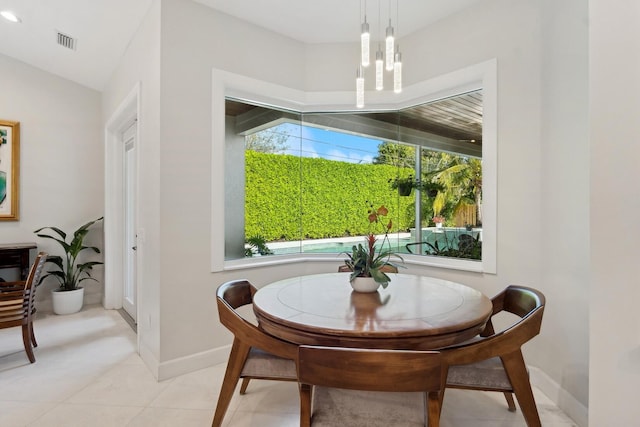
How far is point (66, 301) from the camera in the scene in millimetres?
4090

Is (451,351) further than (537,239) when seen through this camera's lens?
No

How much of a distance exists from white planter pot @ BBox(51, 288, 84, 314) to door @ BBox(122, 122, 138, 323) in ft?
1.82

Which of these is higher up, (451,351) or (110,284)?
(451,351)

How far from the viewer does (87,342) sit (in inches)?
127

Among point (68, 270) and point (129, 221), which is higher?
point (129, 221)

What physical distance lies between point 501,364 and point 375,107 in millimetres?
2562

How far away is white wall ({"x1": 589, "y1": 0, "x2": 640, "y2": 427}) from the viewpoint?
1134 mm

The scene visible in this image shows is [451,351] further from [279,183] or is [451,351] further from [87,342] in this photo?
[87,342]

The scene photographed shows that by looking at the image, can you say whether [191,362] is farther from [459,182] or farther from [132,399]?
[459,182]

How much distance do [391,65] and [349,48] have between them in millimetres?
1691

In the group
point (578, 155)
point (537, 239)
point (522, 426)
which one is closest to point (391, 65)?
point (578, 155)

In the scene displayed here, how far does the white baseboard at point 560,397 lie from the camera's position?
1.93 meters

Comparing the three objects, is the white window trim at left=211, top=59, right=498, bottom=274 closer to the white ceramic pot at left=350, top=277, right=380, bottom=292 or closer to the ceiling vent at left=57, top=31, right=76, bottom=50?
the white ceramic pot at left=350, top=277, right=380, bottom=292

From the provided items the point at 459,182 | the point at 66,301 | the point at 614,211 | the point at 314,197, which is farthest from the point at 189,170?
the point at 66,301
